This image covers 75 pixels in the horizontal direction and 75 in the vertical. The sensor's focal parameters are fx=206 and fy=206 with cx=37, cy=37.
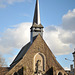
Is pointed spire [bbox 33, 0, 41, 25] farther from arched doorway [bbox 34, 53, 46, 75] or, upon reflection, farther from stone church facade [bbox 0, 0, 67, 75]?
arched doorway [bbox 34, 53, 46, 75]

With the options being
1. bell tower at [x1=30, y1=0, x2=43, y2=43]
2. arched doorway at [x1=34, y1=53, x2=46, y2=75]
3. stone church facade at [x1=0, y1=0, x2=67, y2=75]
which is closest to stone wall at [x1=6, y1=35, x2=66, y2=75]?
stone church facade at [x1=0, y1=0, x2=67, y2=75]

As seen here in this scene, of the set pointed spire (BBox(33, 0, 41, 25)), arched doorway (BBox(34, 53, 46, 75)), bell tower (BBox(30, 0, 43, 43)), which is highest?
pointed spire (BBox(33, 0, 41, 25))

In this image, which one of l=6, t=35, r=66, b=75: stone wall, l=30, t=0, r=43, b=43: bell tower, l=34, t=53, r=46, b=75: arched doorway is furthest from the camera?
l=30, t=0, r=43, b=43: bell tower

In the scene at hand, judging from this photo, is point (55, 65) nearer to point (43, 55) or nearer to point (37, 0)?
point (43, 55)

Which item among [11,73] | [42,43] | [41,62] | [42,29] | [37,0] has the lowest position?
[11,73]

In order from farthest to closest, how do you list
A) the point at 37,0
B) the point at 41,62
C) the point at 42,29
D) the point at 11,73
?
the point at 37,0, the point at 42,29, the point at 41,62, the point at 11,73

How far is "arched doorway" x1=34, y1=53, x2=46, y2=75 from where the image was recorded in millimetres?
41350

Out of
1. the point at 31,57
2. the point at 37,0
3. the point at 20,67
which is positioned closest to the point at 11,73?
the point at 20,67

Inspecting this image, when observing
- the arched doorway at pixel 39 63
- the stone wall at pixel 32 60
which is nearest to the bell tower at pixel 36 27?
the stone wall at pixel 32 60

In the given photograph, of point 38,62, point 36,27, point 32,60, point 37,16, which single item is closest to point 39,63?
point 38,62

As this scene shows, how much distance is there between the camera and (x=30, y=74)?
133 feet

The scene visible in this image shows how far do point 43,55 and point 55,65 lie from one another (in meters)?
3.23

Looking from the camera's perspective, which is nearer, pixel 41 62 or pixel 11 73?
pixel 11 73

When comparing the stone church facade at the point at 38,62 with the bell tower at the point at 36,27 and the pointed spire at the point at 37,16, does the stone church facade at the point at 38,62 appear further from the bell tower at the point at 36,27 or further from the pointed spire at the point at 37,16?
the pointed spire at the point at 37,16
